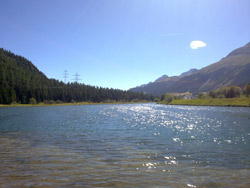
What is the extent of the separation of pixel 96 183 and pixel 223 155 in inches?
485

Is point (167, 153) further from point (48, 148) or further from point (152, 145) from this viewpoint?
point (48, 148)

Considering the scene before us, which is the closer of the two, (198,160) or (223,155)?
(198,160)

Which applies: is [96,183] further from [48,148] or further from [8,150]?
[8,150]

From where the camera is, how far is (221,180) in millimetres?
11953

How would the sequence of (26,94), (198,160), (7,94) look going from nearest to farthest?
(198,160) < (7,94) < (26,94)

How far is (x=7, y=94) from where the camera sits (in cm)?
16212

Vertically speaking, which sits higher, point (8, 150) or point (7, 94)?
point (7, 94)

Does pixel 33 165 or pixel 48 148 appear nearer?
pixel 33 165

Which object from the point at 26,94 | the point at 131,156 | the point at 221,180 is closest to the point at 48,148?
the point at 131,156

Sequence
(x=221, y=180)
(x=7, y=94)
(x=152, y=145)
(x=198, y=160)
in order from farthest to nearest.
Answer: (x=7, y=94)
(x=152, y=145)
(x=198, y=160)
(x=221, y=180)

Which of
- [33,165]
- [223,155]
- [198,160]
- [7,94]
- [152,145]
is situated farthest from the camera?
[7,94]

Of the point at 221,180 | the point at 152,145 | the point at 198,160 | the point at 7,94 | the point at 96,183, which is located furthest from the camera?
the point at 7,94

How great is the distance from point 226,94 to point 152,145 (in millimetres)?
165769

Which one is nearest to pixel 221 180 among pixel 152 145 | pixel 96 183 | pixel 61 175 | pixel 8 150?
pixel 96 183
